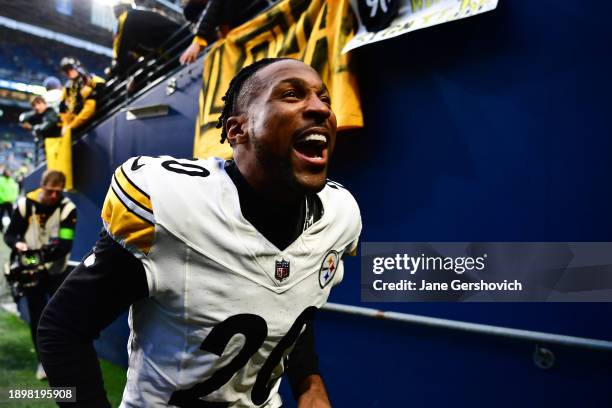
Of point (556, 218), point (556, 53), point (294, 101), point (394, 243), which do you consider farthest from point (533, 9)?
point (294, 101)

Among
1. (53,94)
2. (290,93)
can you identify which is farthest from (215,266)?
(53,94)

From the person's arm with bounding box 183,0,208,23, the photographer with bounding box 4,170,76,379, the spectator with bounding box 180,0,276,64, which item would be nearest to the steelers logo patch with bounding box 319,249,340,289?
the spectator with bounding box 180,0,276,64

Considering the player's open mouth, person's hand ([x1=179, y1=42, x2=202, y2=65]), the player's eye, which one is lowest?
the player's open mouth

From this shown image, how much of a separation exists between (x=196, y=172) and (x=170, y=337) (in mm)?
459

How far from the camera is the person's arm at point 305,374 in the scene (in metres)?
1.44

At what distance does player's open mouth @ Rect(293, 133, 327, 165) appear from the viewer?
121cm

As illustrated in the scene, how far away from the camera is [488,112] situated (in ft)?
7.64

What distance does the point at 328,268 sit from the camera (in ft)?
4.62

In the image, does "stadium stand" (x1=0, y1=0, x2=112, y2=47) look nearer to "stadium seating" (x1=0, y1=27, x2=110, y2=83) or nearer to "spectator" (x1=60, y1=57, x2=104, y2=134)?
"stadium seating" (x1=0, y1=27, x2=110, y2=83)

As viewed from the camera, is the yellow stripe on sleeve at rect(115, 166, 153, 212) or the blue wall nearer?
the yellow stripe on sleeve at rect(115, 166, 153, 212)

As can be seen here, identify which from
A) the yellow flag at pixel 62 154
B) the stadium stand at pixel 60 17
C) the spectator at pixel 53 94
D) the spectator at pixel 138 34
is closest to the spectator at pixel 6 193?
the spectator at pixel 53 94

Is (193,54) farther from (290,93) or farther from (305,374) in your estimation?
(305,374)

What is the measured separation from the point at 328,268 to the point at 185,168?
544 mm

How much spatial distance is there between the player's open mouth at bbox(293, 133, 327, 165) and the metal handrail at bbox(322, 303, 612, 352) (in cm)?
159
